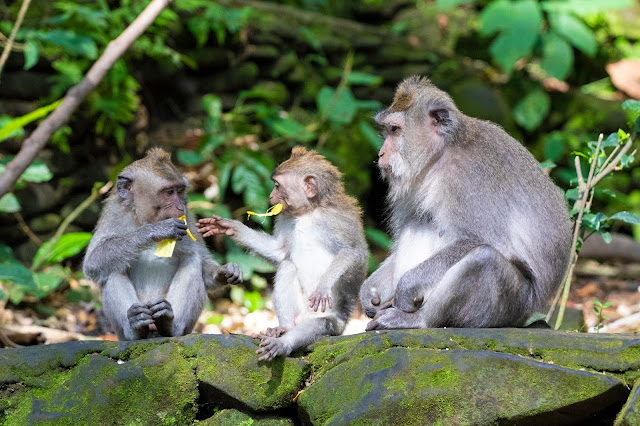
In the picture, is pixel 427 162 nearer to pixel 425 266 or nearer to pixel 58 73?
pixel 425 266

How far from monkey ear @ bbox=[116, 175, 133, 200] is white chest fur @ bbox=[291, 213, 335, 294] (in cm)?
125

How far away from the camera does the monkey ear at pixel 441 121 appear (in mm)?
4824

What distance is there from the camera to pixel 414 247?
5.00m

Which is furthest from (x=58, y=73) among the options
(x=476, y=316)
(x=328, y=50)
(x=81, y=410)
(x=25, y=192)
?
(x=476, y=316)

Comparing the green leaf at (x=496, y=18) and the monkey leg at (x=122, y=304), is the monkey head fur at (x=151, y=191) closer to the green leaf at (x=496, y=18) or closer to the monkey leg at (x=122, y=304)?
the monkey leg at (x=122, y=304)

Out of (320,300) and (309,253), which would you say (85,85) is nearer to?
(309,253)

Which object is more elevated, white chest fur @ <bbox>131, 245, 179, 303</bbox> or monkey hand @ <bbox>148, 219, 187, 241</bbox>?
monkey hand @ <bbox>148, 219, 187, 241</bbox>

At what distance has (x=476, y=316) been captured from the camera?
178 inches

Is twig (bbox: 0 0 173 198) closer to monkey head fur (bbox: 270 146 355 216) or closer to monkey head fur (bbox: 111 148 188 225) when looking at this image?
monkey head fur (bbox: 111 148 188 225)

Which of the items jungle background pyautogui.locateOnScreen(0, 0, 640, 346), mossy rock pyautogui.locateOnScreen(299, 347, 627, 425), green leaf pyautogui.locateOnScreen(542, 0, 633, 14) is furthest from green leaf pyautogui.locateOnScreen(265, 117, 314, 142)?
mossy rock pyautogui.locateOnScreen(299, 347, 627, 425)

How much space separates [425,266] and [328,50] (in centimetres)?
788

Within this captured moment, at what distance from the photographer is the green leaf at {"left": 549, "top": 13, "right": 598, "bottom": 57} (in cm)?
1184

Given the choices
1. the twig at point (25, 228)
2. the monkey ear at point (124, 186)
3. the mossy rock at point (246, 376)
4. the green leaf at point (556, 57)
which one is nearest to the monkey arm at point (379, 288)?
the mossy rock at point (246, 376)

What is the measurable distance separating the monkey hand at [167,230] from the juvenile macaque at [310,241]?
267 mm
